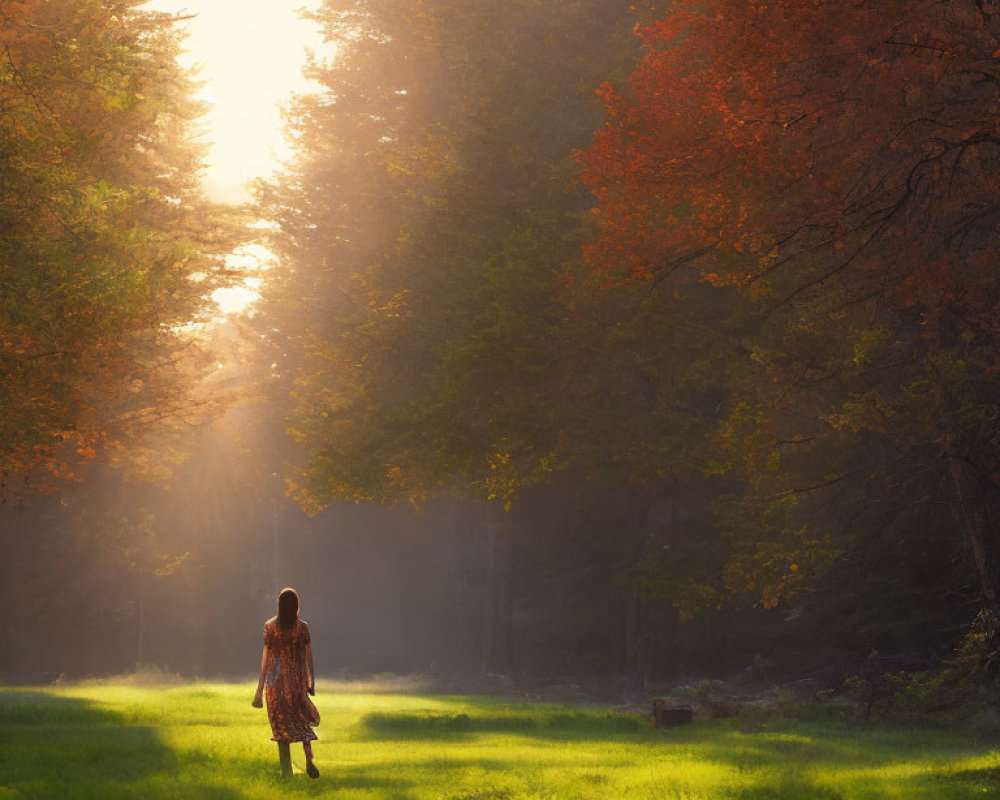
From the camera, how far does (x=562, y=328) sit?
83.1 feet

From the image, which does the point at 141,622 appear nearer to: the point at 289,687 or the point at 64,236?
the point at 64,236

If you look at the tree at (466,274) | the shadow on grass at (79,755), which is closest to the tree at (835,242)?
the tree at (466,274)

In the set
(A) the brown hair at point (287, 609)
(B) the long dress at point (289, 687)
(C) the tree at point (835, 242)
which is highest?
(C) the tree at point (835, 242)

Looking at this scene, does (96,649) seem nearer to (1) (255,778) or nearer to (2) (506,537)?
(2) (506,537)

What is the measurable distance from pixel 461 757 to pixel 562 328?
12577mm

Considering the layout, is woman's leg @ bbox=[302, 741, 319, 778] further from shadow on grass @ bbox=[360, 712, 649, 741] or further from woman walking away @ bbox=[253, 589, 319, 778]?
shadow on grass @ bbox=[360, 712, 649, 741]

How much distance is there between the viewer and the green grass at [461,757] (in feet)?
35.4

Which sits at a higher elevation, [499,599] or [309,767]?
[499,599]


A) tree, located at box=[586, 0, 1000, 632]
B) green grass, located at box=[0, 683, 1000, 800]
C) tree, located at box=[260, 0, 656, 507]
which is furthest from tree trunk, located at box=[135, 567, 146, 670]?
tree, located at box=[586, 0, 1000, 632]

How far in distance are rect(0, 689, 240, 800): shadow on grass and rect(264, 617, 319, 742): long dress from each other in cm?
115

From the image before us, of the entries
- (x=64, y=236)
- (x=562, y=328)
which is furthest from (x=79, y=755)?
(x=562, y=328)

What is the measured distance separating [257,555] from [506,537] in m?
19.8

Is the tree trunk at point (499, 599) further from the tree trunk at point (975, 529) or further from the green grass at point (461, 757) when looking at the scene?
the tree trunk at point (975, 529)

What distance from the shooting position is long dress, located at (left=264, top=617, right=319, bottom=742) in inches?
A: 481
